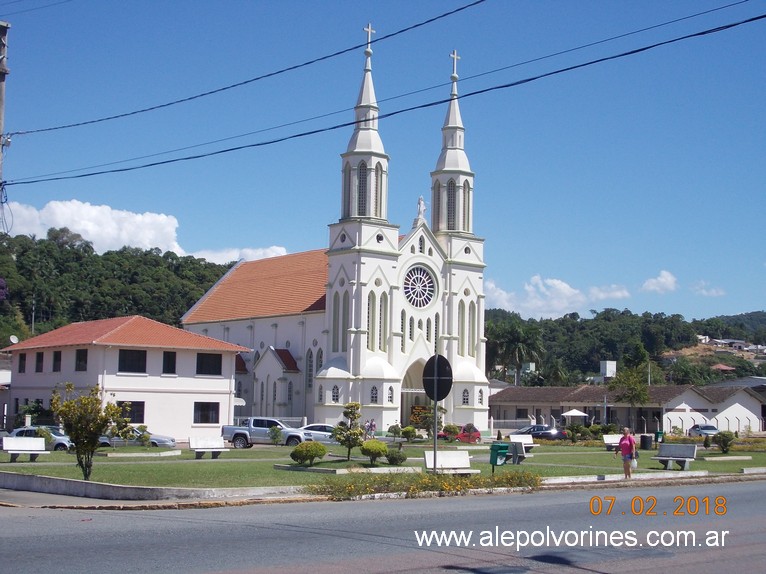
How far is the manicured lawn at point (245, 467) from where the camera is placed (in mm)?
22844

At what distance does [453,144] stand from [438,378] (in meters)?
52.5

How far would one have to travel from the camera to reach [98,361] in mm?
A: 49031

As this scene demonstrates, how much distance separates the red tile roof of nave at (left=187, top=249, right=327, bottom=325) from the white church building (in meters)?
0.20

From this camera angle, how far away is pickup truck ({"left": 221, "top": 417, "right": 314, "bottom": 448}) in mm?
45406

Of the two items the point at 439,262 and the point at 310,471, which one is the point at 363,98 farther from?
the point at 310,471

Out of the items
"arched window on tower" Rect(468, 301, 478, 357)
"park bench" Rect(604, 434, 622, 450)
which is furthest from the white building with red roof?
"arched window on tower" Rect(468, 301, 478, 357)

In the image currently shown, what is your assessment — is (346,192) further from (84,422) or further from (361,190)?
(84,422)

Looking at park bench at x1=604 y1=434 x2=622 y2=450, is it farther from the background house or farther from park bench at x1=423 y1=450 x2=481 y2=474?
the background house

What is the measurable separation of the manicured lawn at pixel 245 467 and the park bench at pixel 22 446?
0.37 m

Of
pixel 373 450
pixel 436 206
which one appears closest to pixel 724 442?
pixel 373 450

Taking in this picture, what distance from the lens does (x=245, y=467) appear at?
2836 centimetres

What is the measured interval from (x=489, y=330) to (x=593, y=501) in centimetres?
7800

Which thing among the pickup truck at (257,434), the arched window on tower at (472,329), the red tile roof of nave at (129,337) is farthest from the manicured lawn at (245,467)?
the arched window on tower at (472,329)

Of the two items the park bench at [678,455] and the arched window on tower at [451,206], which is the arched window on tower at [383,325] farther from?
the park bench at [678,455]
